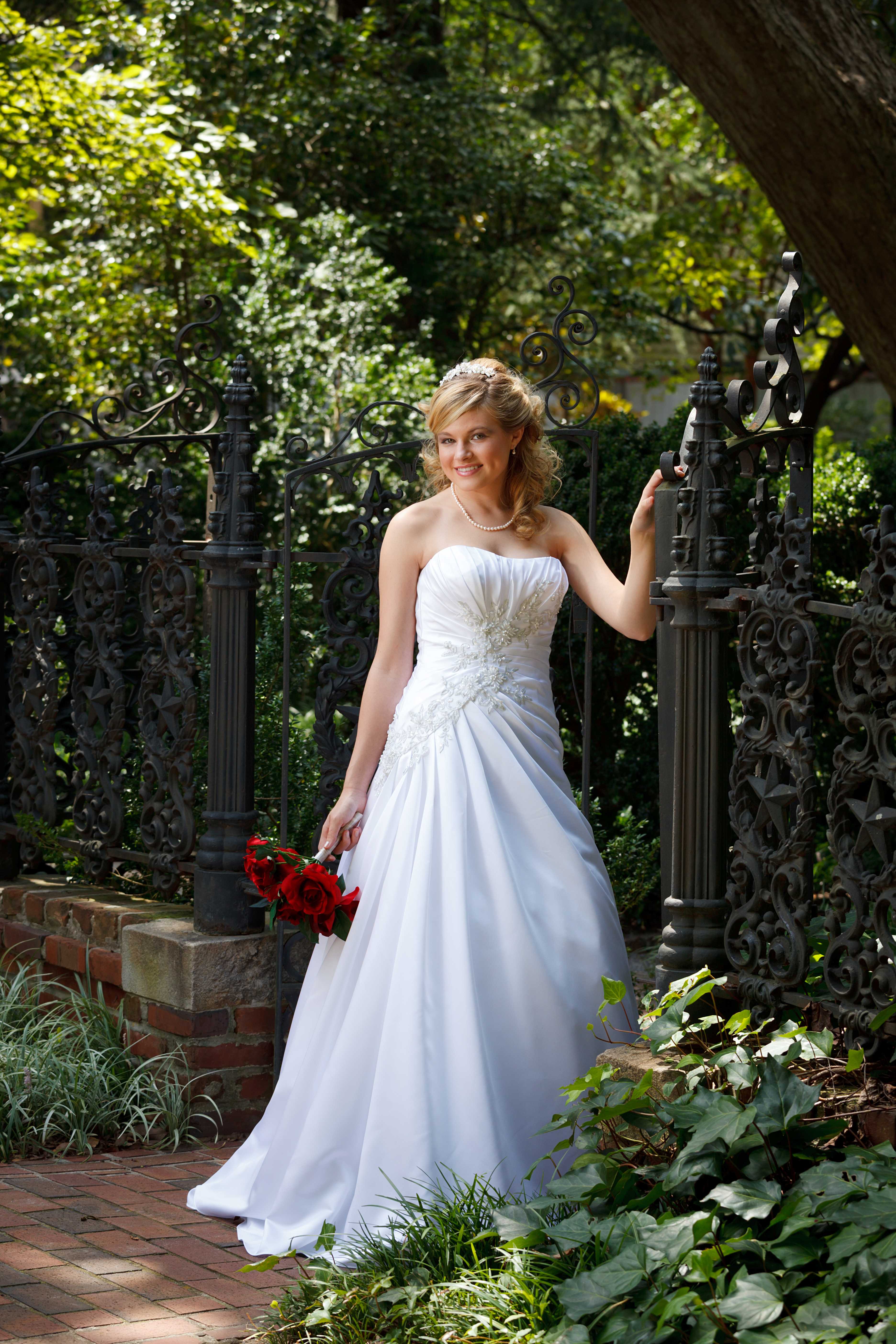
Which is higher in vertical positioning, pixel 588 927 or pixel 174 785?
pixel 174 785

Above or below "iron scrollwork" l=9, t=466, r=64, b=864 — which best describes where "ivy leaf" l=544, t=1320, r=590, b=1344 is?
below

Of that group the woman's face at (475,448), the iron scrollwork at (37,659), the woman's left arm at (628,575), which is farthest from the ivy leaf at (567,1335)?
the iron scrollwork at (37,659)

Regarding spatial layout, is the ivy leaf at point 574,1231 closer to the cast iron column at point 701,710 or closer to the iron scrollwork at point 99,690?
the cast iron column at point 701,710

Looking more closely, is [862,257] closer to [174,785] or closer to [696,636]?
[696,636]

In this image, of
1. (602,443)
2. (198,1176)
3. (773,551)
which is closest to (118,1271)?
(198,1176)

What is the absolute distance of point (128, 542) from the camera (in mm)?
4711

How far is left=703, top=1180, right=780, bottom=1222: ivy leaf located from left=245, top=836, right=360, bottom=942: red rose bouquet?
1.33 meters

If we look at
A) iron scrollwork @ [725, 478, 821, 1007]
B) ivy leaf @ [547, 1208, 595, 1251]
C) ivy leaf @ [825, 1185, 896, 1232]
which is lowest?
ivy leaf @ [547, 1208, 595, 1251]

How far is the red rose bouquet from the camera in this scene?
11.7 ft

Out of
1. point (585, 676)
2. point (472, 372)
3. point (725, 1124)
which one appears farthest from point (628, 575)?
point (725, 1124)

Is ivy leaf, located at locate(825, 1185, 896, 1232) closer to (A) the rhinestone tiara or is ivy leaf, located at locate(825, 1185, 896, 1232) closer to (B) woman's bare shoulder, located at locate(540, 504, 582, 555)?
(B) woman's bare shoulder, located at locate(540, 504, 582, 555)

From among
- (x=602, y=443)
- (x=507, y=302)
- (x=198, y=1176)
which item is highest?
(x=507, y=302)

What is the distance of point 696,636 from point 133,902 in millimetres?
2421

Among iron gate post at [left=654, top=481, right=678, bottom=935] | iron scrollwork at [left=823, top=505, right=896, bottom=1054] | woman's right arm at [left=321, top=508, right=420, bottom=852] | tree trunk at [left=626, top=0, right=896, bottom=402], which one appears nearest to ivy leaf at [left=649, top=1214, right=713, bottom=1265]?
iron scrollwork at [left=823, top=505, right=896, bottom=1054]
